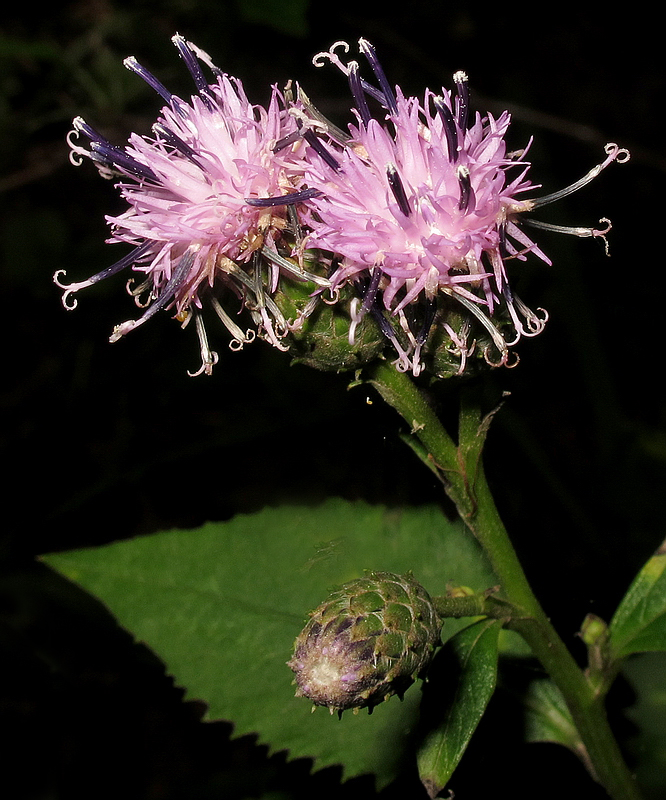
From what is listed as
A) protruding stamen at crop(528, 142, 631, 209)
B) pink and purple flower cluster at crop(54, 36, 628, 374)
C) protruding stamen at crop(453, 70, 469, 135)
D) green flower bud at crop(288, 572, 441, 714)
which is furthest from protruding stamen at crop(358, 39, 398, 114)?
green flower bud at crop(288, 572, 441, 714)

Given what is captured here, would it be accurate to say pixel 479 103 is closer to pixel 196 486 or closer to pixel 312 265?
pixel 196 486

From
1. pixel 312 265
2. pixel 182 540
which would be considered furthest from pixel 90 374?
pixel 312 265

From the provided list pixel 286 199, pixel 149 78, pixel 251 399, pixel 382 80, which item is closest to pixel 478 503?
pixel 286 199

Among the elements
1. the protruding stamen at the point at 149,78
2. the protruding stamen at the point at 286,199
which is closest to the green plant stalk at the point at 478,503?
the protruding stamen at the point at 286,199

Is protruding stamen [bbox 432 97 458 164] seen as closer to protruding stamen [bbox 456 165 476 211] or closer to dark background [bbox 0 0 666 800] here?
protruding stamen [bbox 456 165 476 211]

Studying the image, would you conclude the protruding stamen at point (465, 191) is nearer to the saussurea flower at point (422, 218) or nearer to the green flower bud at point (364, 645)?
the saussurea flower at point (422, 218)
